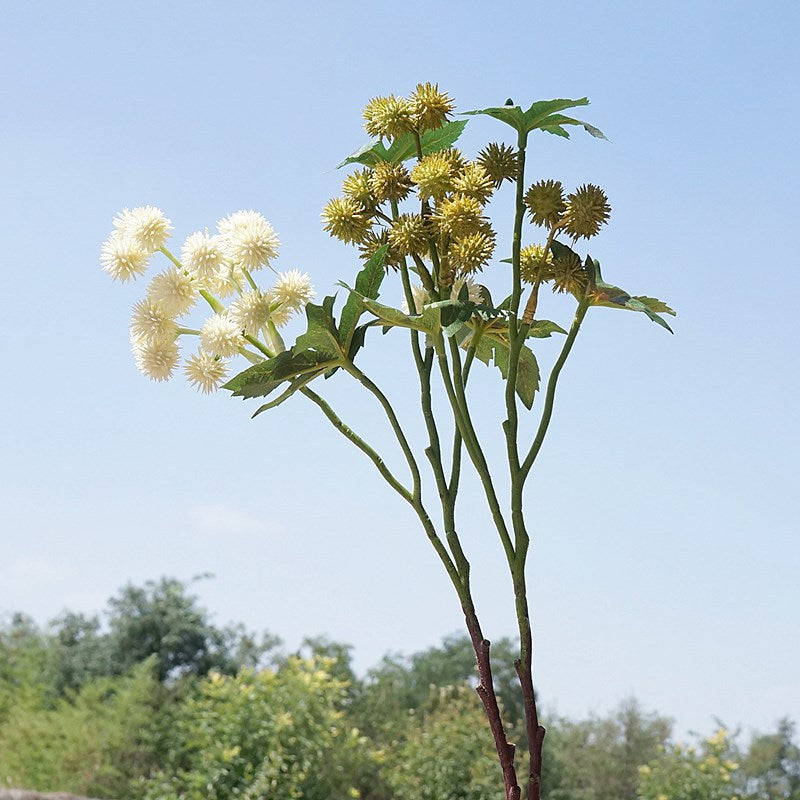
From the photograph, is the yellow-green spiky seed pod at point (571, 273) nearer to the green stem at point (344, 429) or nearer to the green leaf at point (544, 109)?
the green leaf at point (544, 109)

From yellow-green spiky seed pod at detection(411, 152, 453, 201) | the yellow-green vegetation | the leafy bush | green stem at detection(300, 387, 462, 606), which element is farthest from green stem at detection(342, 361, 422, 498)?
the yellow-green vegetation

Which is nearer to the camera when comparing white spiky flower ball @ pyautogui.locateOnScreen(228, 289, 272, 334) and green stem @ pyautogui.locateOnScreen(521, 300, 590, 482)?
green stem @ pyautogui.locateOnScreen(521, 300, 590, 482)

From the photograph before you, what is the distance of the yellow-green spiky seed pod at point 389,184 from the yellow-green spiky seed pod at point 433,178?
0.16 feet

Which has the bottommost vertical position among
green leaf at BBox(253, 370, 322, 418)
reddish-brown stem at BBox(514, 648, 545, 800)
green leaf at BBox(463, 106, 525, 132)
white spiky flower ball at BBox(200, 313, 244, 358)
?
reddish-brown stem at BBox(514, 648, 545, 800)

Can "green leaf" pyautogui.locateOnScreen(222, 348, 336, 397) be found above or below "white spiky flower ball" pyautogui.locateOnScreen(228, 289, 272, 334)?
below

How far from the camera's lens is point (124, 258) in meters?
2.15

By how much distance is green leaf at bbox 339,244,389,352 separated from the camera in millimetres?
1844

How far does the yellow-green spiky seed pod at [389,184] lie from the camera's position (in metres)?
1.92

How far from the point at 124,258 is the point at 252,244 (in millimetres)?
313

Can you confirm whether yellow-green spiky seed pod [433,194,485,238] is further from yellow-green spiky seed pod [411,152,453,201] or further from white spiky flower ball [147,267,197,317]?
white spiky flower ball [147,267,197,317]

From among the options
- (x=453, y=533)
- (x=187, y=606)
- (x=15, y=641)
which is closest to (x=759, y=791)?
(x=187, y=606)

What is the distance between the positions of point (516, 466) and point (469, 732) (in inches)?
221

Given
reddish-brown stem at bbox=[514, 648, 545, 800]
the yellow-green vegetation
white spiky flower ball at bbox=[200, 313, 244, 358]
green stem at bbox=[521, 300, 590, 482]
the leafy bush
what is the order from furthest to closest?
the yellow-green vegetation < the leafy bush < white spiky flower ball at bbox=[200, 313, 244, 358] < green stem at bbox=[521, 300, 590, 482] < reddish-brown stem at bbox=[514, 648, 545, 800]

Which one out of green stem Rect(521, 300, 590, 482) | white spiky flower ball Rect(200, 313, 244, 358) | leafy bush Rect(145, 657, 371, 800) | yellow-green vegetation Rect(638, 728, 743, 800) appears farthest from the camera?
yellow-green vegetation Rect(638, 728, 743, 800)
